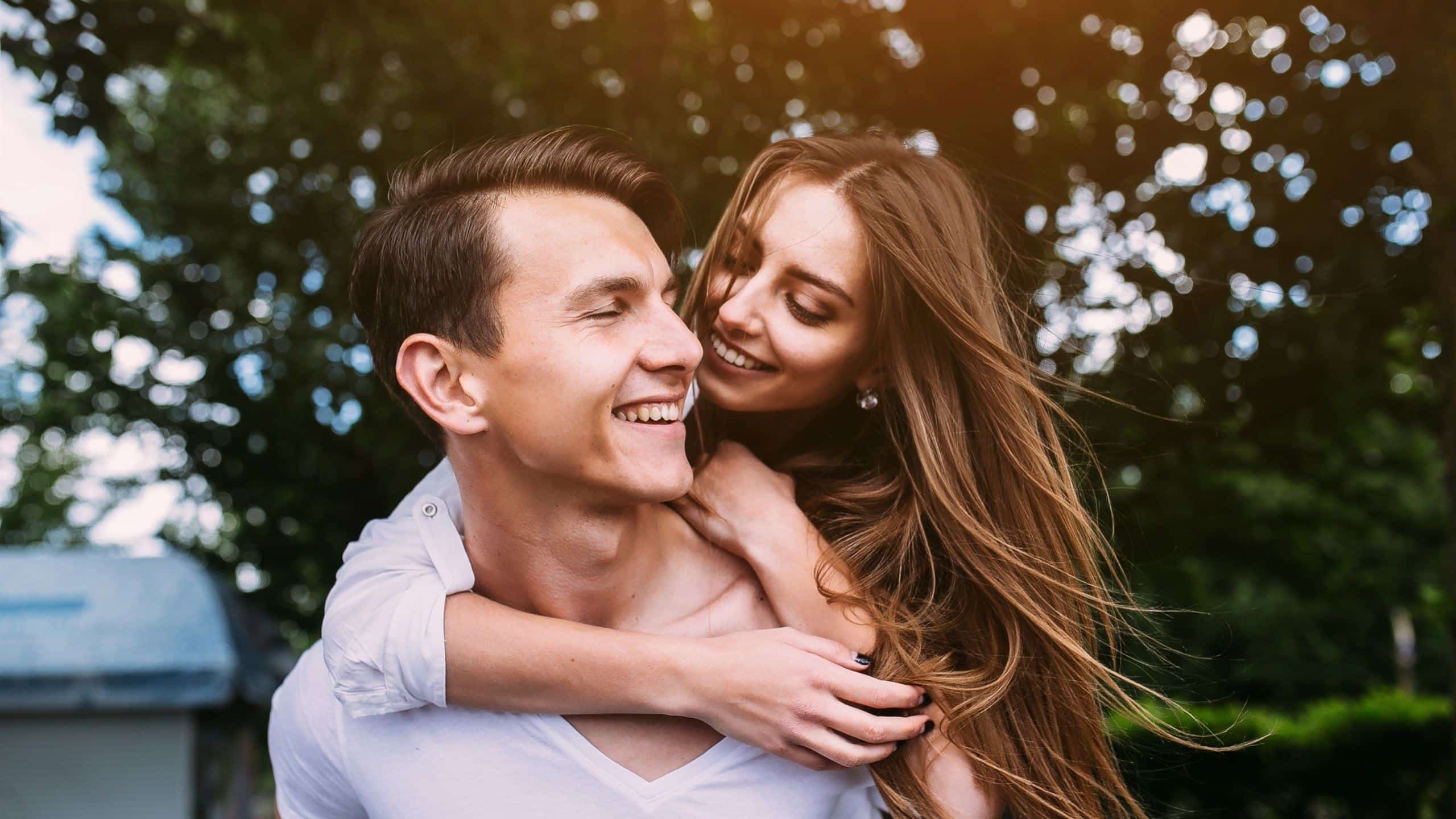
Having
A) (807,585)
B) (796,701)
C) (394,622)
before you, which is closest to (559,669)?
(394,622)

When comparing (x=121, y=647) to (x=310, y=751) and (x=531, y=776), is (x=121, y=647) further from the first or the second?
(x=531, y=776)

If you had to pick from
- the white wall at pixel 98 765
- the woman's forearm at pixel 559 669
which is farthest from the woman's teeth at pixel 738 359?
the white wall at pixel 98 765

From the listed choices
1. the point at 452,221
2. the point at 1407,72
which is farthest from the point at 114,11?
the point at 1407,72

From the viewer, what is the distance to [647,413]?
232cm

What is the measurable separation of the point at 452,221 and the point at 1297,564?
2502cm

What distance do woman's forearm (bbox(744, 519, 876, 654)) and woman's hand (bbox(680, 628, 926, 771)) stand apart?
0.14 meters

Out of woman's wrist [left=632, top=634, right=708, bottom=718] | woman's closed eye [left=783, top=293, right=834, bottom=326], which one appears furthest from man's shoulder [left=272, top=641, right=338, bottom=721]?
woman's closed eye [left=783, top=293, right=834, bottom=326]

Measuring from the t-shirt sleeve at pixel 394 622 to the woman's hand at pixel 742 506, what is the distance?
576mm

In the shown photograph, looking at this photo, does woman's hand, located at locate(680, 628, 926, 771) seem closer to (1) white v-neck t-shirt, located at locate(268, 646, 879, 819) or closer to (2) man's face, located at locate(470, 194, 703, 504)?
(1) white v-neck t-shirt, located at locate(268, 646, 879, 819)

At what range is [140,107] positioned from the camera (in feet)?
38.1

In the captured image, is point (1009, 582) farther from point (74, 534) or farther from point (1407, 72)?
point (74, 534)

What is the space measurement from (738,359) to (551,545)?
74 centimetres

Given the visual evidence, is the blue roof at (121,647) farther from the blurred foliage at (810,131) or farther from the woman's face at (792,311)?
the woman's face at (792,311)

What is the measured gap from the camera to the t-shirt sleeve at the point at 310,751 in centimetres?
248
